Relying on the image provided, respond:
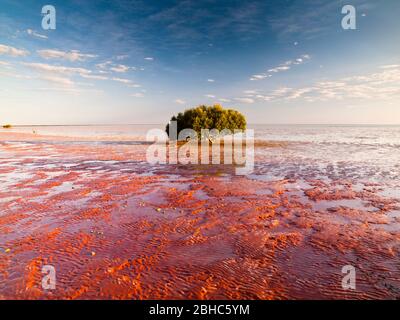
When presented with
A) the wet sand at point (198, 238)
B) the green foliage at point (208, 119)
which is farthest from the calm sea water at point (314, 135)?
the wet sand at point (198, 238)

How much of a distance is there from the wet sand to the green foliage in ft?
103

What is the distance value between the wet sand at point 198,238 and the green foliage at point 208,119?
31527 millimetres

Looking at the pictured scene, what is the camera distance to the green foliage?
46000mm

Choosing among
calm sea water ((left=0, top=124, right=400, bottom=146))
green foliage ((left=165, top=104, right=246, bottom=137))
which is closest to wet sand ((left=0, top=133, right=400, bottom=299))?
green foliage ((left=165, top=104, right=246, bottom=137))

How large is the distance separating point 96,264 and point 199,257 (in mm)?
2772

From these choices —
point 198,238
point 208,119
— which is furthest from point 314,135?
point 198,238

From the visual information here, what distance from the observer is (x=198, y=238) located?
8117mm

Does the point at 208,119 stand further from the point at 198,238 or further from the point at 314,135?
the point at 314,135

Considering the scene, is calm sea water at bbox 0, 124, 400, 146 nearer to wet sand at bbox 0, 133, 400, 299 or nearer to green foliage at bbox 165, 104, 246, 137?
Result: green foliage at bbox 165, 104, 246, 137

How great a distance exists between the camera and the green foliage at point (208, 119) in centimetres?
4600

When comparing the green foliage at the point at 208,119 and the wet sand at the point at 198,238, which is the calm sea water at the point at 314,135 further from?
the wet sand at the point at 198,238
